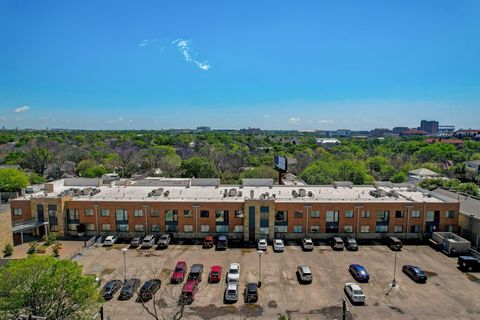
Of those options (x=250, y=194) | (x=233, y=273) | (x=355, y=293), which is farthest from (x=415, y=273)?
(x=250, y=194)

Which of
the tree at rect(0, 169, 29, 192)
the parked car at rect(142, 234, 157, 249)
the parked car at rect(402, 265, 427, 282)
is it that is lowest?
the parked car at rect(402, 265, 427, 282)

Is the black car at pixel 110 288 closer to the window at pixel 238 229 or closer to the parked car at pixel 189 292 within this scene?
the parked car at pixel 189 292

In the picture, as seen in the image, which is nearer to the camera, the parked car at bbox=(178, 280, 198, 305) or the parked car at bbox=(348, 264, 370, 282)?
the parked car at bbox=(178, 280, 198, 305)

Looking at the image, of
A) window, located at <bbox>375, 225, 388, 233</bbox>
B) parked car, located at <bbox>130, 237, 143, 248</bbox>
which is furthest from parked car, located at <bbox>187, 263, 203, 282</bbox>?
window, located at <bbox>375, 225, 388, 233</bbox>

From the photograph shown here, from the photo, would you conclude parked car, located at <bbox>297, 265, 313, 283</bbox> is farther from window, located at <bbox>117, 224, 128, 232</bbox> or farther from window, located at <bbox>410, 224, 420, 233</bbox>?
window, located at <bbox>117, 224, 128, 232</bbox>

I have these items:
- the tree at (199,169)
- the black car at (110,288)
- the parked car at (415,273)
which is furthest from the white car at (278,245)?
the tree at (199,169)

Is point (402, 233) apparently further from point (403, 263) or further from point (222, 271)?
point (222, 271)

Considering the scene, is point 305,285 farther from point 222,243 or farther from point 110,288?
point 110,288

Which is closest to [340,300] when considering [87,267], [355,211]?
[355,211]
